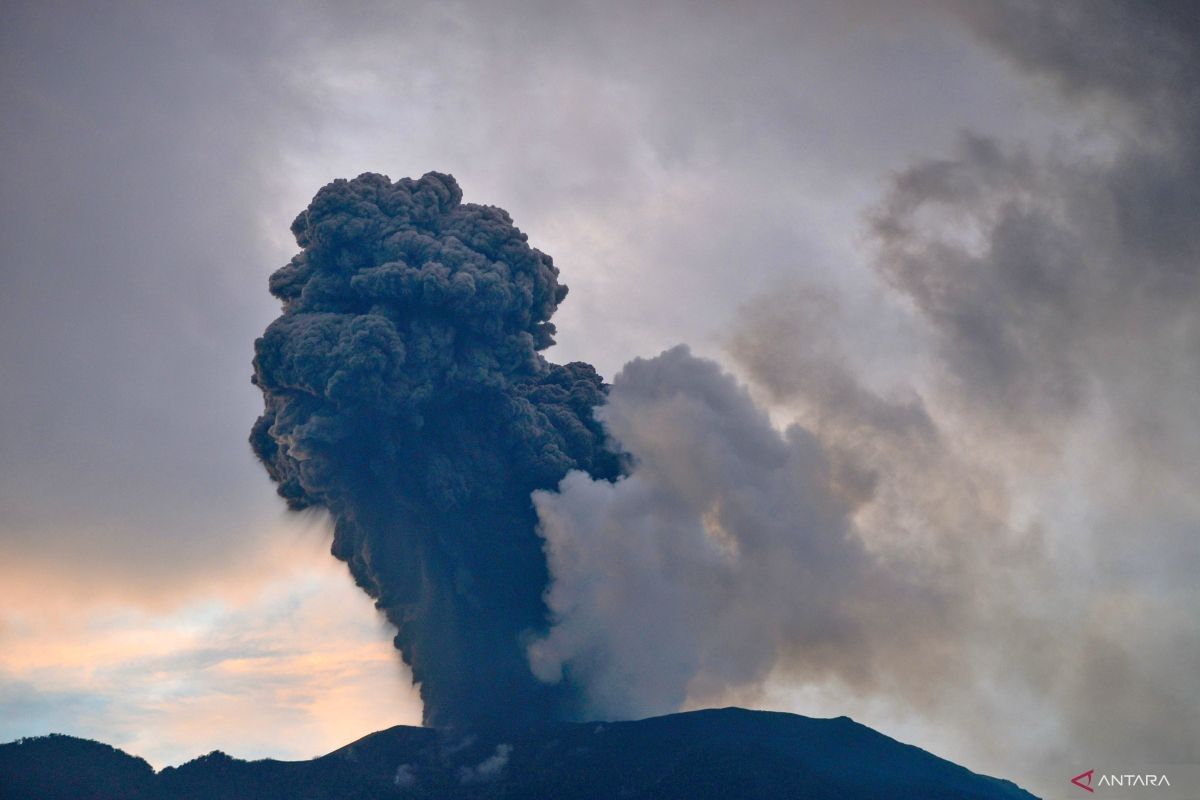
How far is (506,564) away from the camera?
211ft

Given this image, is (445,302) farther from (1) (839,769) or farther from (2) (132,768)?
(1) (839,769)

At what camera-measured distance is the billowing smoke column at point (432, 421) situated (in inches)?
2298

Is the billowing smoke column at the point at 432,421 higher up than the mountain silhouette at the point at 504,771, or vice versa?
the billowing smoke column at the point at 432,421

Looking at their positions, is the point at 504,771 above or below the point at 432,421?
below

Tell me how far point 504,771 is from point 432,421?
23.3 meters

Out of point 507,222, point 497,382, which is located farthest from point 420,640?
point 507,222

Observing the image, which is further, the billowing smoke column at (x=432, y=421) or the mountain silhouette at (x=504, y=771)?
the mountain silhouette at (x=504, y=771)

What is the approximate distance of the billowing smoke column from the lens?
5838 cm

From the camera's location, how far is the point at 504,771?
63.6 meters

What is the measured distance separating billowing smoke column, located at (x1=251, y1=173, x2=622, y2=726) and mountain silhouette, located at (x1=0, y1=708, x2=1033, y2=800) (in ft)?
8.68

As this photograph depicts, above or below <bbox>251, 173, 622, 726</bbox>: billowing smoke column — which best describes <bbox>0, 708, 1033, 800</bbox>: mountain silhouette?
below

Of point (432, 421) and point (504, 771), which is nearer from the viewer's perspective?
point (432, 421)

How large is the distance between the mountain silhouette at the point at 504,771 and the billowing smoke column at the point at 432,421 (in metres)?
2.65

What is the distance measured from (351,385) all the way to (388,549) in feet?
40.0
